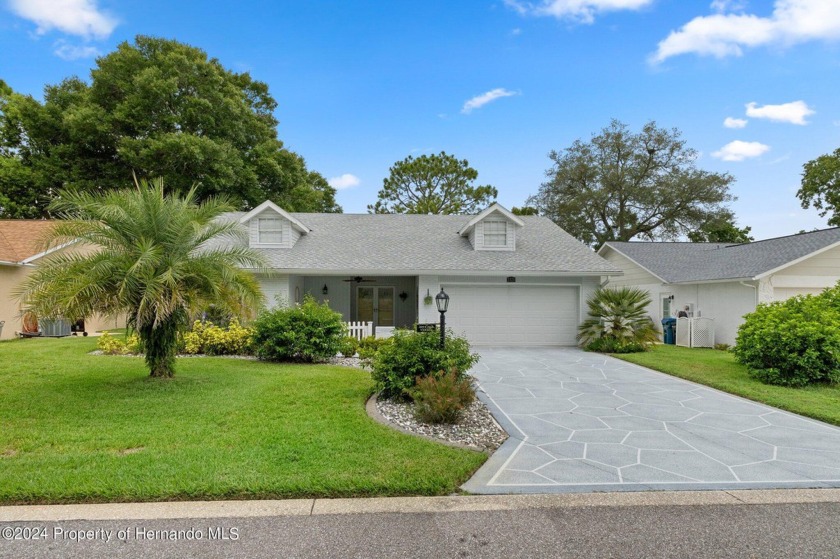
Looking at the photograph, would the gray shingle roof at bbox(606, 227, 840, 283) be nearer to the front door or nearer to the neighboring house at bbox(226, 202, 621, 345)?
the neighboring house at bbox(226, 202, 621, 345)

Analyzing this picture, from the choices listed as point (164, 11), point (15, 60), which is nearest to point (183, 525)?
point (164, 11)

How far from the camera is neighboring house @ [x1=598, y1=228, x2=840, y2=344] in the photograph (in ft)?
43.3

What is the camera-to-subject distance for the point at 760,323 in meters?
9.09

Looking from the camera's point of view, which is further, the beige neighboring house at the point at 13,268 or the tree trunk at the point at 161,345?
the beige neighboring house at the point at 13,268

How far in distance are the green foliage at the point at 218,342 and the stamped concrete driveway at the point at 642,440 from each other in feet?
21.8

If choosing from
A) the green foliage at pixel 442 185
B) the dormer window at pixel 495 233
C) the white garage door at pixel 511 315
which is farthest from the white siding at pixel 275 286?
the green foliage at pixel 442 185

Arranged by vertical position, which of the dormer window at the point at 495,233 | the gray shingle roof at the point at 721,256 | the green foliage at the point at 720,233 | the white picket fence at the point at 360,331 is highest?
the green foliage at the point at 720,233

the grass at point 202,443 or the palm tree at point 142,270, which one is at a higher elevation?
the palm tree at point 142,270

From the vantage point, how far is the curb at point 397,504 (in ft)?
11.2

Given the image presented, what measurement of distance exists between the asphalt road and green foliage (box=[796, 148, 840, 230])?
36.7 metres

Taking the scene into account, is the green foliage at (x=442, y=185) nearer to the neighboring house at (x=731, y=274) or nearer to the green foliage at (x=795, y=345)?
the neighboring house at (x=731, y=274)

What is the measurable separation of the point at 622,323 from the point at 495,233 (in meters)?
5.23

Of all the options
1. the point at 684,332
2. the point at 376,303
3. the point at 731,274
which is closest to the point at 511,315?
the point at 376,303

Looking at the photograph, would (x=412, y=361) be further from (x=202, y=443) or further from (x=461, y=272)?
(x=461, y=272)
